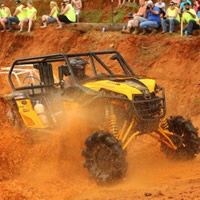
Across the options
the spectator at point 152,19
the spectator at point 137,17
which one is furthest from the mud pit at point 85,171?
the spectator at point 137,17

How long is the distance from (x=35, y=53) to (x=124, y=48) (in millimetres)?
4362

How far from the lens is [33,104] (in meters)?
9.10

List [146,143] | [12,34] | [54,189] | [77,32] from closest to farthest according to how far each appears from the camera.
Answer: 1. [54,189]
2. [146,143]
3. [77,32]
4. [12,34]

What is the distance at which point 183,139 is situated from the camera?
868 centimetres

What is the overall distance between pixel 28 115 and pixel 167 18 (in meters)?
6.48

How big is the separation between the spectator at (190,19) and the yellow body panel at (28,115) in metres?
5.93

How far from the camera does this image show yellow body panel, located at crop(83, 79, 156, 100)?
7555mm

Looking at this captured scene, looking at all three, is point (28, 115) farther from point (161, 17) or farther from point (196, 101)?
point (161, 17)

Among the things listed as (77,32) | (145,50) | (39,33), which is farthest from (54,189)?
(39,33)

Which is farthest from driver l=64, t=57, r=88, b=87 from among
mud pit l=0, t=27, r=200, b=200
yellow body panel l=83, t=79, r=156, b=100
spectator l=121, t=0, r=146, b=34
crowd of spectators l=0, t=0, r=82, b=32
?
crowd of spectators l=0, t=0, r=82, b=32

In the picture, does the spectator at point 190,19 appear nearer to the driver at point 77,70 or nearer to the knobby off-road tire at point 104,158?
the driver at point 77,70

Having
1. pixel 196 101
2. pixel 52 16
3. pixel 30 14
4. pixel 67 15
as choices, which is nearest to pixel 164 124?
pixel 196 101

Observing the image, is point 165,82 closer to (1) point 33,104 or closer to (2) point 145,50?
(2) point 145,50

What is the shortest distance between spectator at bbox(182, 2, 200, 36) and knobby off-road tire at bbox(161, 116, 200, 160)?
5.28 metres
